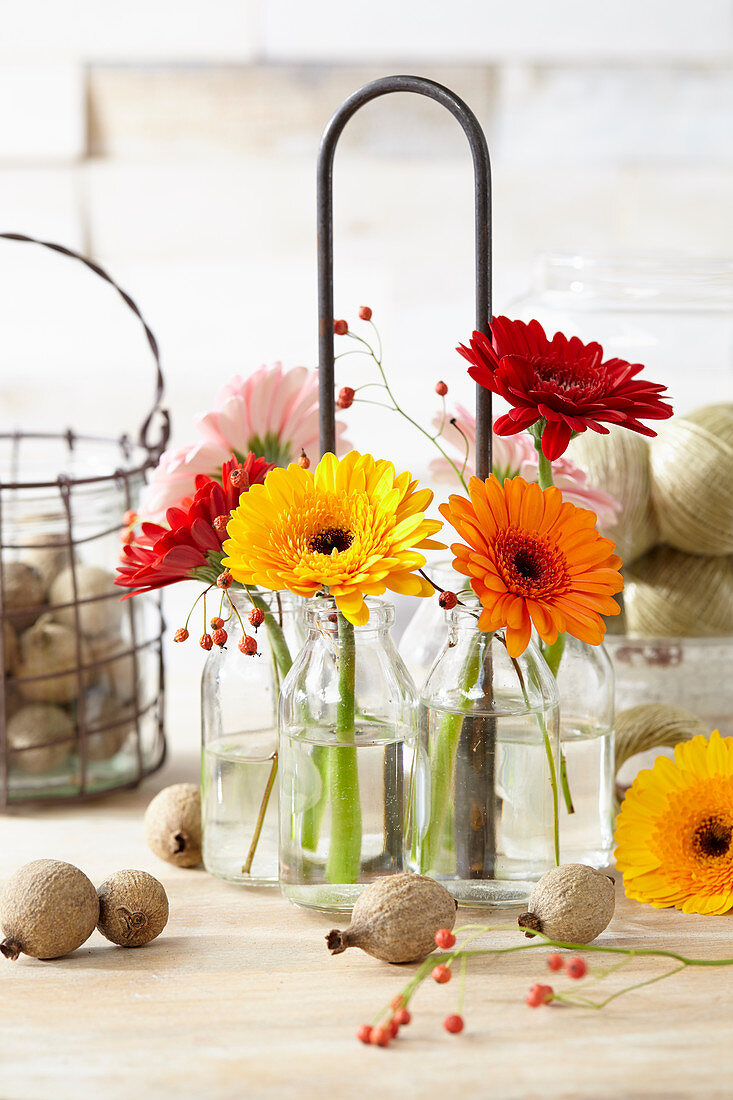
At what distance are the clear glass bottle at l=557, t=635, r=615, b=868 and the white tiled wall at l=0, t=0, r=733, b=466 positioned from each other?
752 mm

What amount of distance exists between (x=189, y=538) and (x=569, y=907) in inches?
9.4

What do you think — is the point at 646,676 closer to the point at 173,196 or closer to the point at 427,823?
the point at 427,823

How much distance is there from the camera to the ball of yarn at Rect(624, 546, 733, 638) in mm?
728

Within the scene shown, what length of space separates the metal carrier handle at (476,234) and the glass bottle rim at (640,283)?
11.2 inches

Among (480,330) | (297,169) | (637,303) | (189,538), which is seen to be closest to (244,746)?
(189,538)

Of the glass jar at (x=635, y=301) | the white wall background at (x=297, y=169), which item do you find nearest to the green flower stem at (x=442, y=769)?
the glass jar at (x=635, y=301)

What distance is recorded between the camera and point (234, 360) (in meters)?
1.32

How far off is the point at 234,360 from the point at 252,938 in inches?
34.9

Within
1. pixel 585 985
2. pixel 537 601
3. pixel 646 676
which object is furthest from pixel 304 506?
pixel 646 676

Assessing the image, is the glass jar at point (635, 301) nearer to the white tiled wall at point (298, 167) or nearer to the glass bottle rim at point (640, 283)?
the glass bottle rim at point (640, 283)

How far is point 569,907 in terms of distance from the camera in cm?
51

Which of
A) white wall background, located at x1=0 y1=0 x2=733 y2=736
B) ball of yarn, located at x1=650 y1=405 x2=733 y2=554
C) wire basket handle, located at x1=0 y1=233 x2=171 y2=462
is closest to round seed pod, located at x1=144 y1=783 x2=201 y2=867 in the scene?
wire basket handle, located at x1=0 y1=233 x2=171 y2=462

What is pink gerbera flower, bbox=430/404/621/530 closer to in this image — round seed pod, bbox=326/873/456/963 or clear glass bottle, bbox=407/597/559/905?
clear glass bottle, bbox=407/597/559/905

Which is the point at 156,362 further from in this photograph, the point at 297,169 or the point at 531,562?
the point at 297,169
